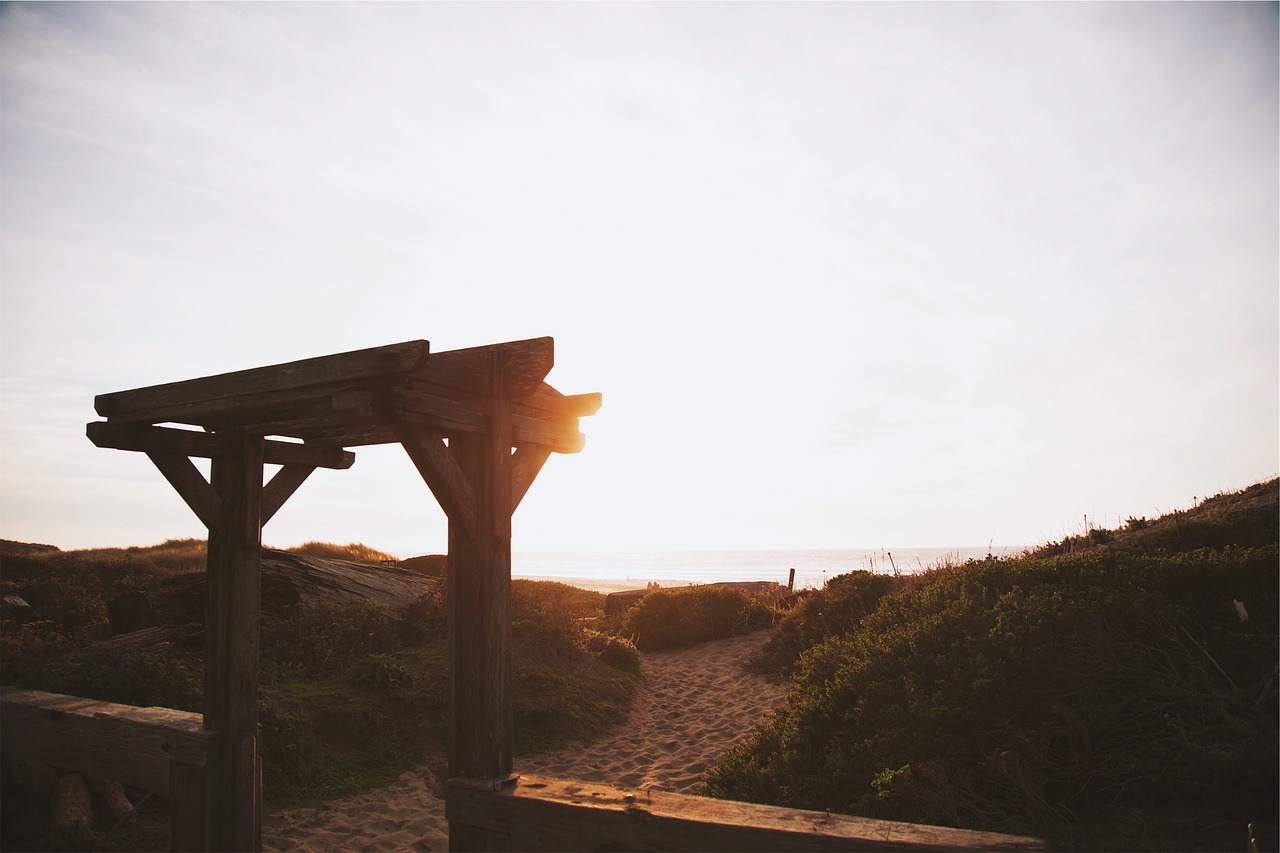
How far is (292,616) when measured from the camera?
12.4 m

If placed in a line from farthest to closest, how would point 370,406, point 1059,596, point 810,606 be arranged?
point 810,606, point 1059,596, point 370,406

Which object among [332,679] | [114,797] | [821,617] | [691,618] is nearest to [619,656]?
[691,618]

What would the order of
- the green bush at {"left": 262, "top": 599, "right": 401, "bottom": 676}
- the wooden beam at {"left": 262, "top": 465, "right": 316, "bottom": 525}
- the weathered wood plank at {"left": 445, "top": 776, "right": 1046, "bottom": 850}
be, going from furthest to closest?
1. the green bush at {"left": 262, "top": 599, "right": 401, "bottom": 676}
2. the wooden beam at {"left": 262, "top": 465, "right": 316, "bottom": 525}
3. the weathered wood plank at {"left": 445, "top": 776, "right": 1046, "bottom": 850}

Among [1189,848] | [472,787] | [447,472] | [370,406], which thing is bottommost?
[1189,848]

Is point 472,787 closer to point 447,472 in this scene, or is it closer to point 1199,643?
point 447,472

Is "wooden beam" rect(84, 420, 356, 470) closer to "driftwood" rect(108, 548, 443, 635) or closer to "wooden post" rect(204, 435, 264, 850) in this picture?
"wooden post" rect(204, 435, 264, 850)

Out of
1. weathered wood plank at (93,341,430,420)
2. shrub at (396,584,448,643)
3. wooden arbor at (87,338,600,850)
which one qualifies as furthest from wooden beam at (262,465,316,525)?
shrub at (396,584,448,643)

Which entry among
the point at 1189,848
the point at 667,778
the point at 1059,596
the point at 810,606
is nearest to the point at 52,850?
the point at 667,778

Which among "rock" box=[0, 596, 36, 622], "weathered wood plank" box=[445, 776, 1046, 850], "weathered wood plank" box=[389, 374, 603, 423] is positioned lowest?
A: "weathered wood plank" box=[445, 776, 1046, 850]

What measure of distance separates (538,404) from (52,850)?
542 cm

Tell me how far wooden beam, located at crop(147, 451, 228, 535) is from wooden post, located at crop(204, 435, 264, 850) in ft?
0.22

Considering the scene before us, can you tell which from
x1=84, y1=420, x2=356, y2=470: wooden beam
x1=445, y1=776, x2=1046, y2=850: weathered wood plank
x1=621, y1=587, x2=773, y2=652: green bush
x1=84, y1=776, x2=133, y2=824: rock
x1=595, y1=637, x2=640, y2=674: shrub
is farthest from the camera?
x1=621, y1=587, x2=773, y2=652: green bush

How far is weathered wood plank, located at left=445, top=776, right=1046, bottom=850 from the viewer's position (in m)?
3.90

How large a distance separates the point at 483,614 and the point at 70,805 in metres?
4.54
